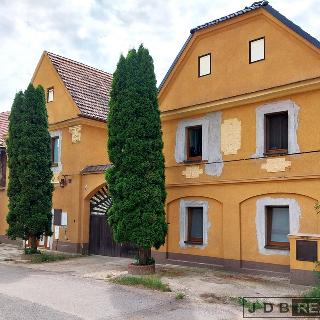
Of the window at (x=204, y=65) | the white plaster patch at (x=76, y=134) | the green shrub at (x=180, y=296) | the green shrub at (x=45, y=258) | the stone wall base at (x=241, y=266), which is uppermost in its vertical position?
the window at (x=204, y=65)

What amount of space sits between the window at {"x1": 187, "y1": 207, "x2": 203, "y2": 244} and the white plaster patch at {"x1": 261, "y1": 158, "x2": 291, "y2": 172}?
313 centimetres

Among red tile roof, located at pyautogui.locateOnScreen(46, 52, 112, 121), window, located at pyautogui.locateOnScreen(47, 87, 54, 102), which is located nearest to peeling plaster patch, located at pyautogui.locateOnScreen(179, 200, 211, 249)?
red tile roof, located at pyautogui.locateOnScreen(46, 52, 112, 121)

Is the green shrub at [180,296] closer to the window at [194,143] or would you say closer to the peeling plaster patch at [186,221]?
the peeling plaster patch at [186,221]

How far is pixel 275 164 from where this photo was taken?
43.3 feet

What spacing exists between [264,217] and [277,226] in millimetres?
479

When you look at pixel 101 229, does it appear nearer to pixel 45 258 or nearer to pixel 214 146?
pixel 45 258

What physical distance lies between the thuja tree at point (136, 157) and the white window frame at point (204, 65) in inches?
89.5

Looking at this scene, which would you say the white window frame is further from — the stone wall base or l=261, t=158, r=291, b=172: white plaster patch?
the stone wall base

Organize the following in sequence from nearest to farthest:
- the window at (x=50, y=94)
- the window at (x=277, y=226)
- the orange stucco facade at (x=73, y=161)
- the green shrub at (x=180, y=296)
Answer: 1. the green shrub at (x=180, y=296)
2. the window at (x=277, y=226)
3. the orange stucco facade at (x=73, y=161)
4. the window at (x=50, y=94)

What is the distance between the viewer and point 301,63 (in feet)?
42.7

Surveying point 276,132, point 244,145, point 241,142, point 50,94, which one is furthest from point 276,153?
point 50,94

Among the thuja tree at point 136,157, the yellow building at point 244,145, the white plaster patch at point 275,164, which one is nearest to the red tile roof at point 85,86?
the yellow building at point 244,145

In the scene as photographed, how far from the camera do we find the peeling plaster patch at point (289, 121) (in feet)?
Answer: 42.3

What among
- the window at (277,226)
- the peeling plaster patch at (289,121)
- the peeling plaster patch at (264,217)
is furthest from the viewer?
the window at (277,226)
